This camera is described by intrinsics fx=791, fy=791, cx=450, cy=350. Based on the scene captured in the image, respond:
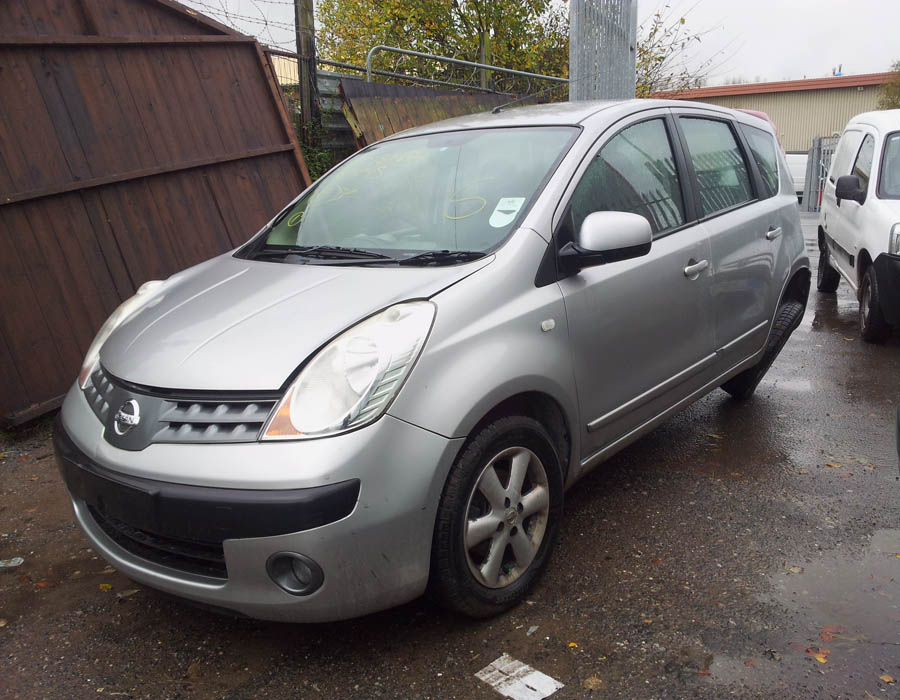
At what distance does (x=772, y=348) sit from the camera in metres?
4.54

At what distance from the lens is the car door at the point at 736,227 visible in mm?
3789

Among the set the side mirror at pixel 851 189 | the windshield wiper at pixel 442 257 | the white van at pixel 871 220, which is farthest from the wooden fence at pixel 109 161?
the white van at pixel 871 220

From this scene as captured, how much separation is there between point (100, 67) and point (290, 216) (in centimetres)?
276

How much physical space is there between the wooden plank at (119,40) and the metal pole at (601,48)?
11.8 feet

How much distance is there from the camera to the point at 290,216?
3654mm

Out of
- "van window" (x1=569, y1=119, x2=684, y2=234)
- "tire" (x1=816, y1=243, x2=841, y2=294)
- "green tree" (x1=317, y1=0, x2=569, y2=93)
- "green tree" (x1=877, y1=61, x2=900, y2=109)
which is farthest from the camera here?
"green tree" (x1=877, y1=61, x2=900, y2=109)

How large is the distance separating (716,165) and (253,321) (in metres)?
2.63

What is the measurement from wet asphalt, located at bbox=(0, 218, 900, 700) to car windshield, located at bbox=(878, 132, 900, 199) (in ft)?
10.3

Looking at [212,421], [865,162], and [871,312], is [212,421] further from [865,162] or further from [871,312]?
[865,162]

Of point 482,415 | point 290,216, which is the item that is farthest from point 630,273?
point 290,216

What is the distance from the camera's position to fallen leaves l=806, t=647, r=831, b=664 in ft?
7.85

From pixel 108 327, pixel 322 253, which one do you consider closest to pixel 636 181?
pixel 322 253

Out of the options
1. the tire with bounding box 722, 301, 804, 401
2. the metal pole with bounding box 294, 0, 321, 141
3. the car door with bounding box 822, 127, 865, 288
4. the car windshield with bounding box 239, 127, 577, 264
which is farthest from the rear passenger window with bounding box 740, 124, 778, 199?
the metal pole with bounding box 294, 0, 321, 141

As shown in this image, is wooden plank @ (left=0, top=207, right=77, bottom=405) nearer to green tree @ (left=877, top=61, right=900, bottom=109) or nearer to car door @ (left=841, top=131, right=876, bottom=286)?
car door @ (left=841, top=131, right=876, bottom=286)
